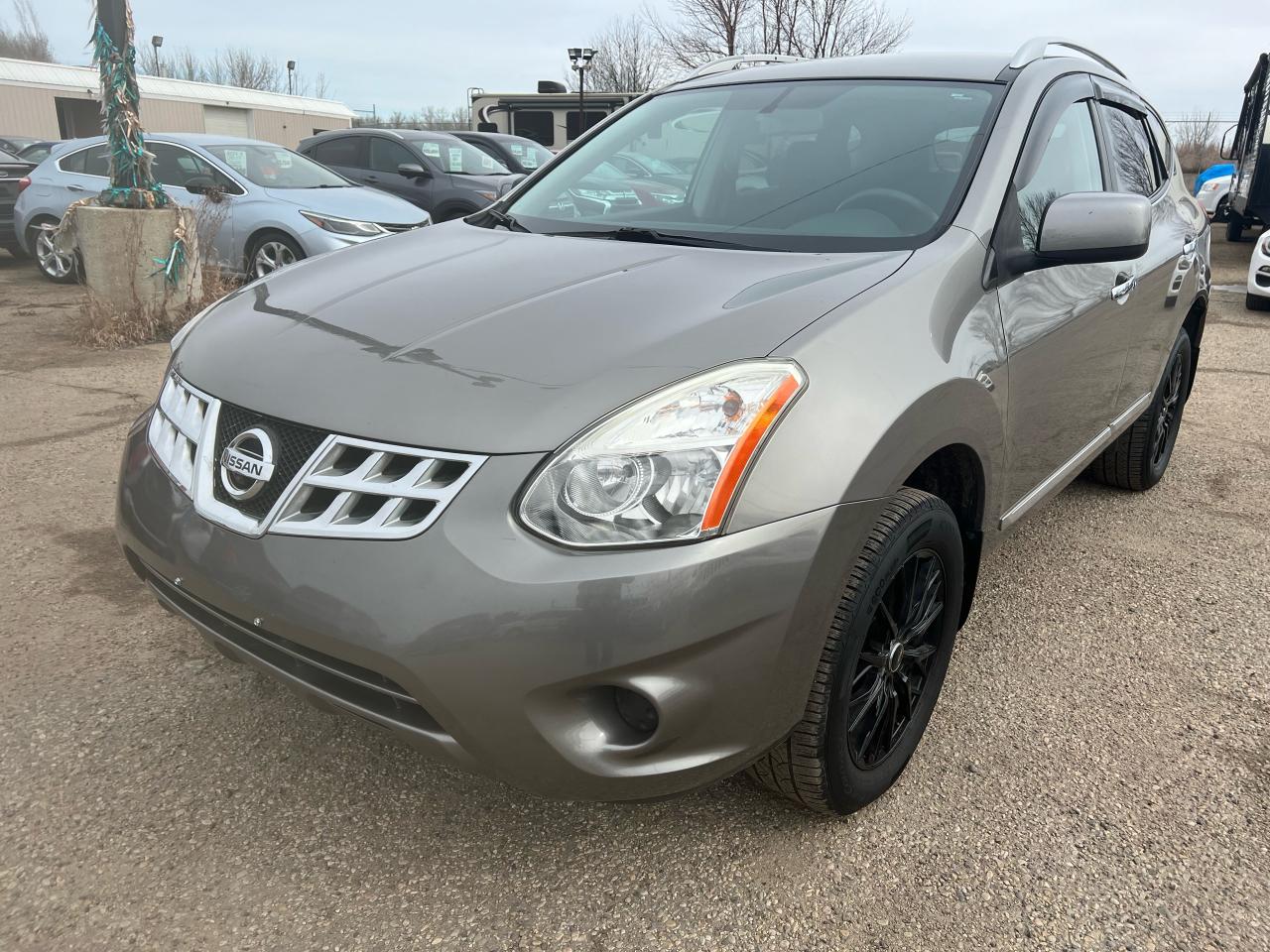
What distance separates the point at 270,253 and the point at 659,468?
7.49m

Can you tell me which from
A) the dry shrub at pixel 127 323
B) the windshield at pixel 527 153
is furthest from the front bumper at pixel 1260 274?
the dry shrub at pixel 127 323

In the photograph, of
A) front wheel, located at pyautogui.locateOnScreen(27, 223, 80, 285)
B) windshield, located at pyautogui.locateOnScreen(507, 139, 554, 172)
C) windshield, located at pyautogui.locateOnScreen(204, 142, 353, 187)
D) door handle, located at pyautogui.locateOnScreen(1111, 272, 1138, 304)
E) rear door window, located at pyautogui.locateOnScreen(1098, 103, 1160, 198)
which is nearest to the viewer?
door handle, located at pyautogui.locateOnScreen(1111, 272, 1138, 304)

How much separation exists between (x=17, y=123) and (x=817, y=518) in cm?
3920

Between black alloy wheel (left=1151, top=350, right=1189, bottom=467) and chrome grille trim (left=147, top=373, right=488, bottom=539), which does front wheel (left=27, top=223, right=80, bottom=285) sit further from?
black alloy wheel (left=1151, top=350, right=1189, bottom=467)

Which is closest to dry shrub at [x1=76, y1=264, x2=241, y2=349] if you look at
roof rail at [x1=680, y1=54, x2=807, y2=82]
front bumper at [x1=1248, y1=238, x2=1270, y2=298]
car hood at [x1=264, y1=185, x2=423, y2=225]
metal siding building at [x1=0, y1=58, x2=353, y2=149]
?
car hood at [x1=264, y1=185, x2=423, y2=225]

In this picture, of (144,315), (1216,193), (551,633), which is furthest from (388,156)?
(1216,193)

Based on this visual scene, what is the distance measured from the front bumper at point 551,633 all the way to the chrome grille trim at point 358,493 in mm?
24

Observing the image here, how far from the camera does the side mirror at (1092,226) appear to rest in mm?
2250

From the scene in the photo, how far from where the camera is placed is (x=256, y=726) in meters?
2.40

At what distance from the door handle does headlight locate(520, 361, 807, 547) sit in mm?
1793

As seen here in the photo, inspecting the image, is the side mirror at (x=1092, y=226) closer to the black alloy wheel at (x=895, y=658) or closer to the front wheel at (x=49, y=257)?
the black alloy wheel at (x=895, y=658)

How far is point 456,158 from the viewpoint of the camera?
1130cm

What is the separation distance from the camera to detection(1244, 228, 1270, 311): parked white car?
8953 mm

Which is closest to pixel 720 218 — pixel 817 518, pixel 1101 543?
pixel 817 518
